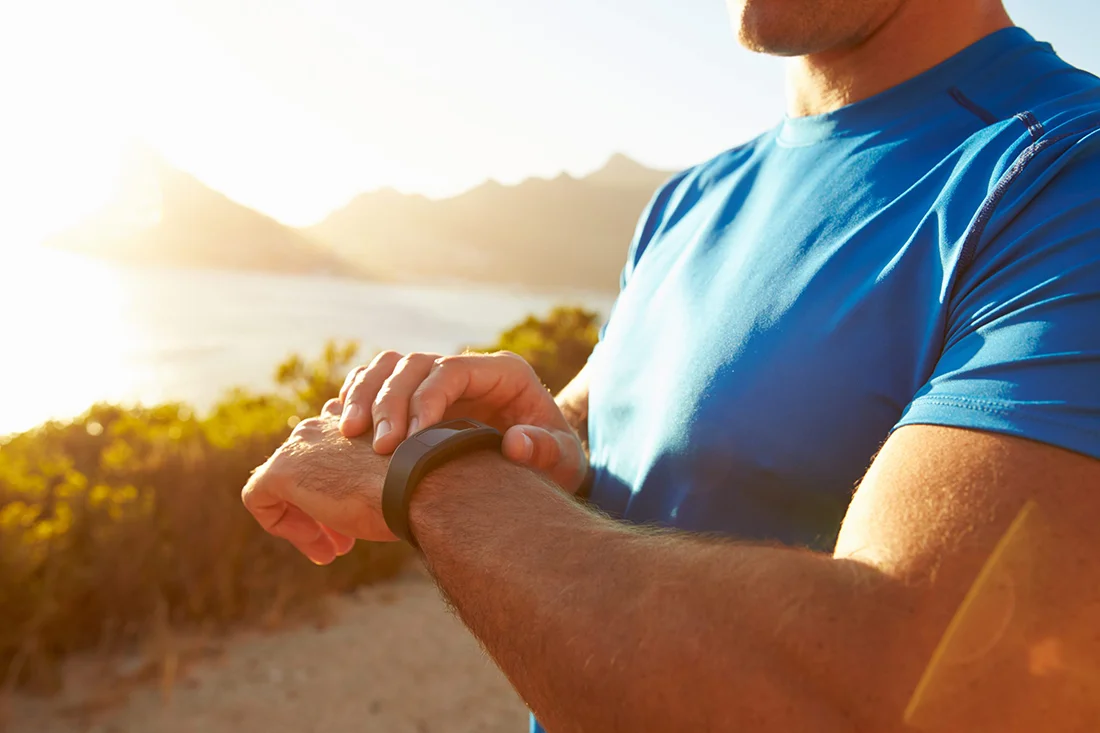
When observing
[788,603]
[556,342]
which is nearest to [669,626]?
[788,603]

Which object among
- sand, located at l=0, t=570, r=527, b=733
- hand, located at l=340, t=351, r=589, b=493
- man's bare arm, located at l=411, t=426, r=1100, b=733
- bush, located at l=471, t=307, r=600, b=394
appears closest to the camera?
man's bare arm, located at l=411, t=426, r=1100, b=733

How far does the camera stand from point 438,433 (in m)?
1.17

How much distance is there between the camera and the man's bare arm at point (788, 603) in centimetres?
77

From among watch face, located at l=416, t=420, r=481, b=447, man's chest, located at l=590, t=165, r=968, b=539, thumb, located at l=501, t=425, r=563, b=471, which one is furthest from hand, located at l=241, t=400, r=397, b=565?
man's chest, located at l=590, t=165, r=968, b=539

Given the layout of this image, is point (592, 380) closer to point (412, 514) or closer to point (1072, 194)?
point (412, 514)

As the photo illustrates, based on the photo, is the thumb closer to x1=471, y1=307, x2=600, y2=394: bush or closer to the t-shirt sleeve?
the t-shirt sleeve

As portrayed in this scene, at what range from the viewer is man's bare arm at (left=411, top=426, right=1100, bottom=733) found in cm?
77

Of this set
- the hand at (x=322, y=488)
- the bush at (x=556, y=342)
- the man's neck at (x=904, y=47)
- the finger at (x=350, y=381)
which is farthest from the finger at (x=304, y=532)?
the bush at (x=556, y=342)

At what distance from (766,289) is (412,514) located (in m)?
0.66

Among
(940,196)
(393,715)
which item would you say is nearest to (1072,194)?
(940,196)

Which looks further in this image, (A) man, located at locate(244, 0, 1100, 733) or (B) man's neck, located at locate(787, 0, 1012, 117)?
(B) man's neck, located at locate(787, 0, 1012, 117)

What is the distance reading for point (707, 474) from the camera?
122 cm

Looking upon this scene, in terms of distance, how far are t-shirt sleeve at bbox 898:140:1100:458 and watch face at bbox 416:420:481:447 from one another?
64 cm

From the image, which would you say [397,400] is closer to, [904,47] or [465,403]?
[465,403]
